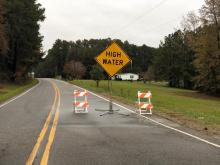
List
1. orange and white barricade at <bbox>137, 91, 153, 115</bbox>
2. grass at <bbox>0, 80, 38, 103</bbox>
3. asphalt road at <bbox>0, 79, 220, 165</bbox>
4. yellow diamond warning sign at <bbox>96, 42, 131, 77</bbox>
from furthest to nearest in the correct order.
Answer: grass at <bbox>0, 80, 38, 103</bbox>, yellow diamond warning sign at <bbox>96, 42, 131, 77</bbox>, orange and white barricade at <bbox>137, 91, 153, 115</bbox>, asphalt road at <bbox>0, 79, 220, 165</bbox>

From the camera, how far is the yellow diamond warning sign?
74.4ft

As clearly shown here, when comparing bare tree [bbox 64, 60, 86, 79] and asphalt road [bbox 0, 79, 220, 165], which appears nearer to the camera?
asphalt road [bbox 0, 79, 220, 165]

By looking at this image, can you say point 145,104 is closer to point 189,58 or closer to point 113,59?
point 113,59

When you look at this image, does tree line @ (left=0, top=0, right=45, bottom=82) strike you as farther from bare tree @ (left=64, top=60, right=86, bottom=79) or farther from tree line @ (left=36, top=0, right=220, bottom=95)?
bare tree @ (left=64, top=60, right=86, bottom=79)

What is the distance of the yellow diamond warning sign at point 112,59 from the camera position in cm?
2267

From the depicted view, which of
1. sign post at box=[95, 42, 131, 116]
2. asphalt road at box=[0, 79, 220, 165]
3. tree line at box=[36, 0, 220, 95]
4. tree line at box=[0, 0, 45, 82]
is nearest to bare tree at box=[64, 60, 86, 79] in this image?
tree line at box=[36, 0, 220, 95]

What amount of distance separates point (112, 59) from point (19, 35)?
5456 centimetres

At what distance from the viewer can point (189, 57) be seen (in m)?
102

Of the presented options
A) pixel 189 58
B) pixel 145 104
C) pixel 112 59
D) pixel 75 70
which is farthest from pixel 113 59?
Answer: pixel 75 70

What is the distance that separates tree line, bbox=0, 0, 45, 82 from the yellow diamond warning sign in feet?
163

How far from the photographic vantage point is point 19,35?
246 feet

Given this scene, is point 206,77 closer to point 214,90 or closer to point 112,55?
point 214,90

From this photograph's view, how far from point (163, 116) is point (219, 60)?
4799 centimetres

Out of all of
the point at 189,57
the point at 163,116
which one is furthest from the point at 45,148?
the point at 189,57
